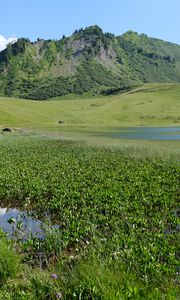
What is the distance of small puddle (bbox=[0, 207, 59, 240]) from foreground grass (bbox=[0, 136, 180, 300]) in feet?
2.40

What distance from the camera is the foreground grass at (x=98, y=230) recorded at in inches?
332

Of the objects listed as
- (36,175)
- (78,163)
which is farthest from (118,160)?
(36,175)

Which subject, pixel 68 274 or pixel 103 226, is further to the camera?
pixel 103 226

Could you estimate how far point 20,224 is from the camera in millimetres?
14812

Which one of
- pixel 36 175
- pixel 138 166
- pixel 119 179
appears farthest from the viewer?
pixel 138 166

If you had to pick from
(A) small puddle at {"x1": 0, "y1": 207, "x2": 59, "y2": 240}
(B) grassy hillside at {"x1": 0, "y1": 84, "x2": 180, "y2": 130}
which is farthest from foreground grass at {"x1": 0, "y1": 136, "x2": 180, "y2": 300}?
(B) grassy hillside at {"x1": 0, "y1": 84, "x2": 180, "y2": 130}

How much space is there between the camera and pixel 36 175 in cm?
2747

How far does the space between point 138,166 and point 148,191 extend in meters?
10.1

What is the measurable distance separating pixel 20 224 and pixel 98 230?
3.08 m

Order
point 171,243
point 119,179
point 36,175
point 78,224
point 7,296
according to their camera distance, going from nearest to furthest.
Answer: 1. point 7,296
2. point 171,243
3. point 78,224
4. point 119,179
5. point 36,175

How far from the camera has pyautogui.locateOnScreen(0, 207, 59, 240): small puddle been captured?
46.8ft

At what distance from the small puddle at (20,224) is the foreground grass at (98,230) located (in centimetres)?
73

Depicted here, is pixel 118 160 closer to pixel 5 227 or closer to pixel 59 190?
pixel 59 190

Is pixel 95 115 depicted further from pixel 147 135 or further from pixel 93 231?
pixel 93 231
